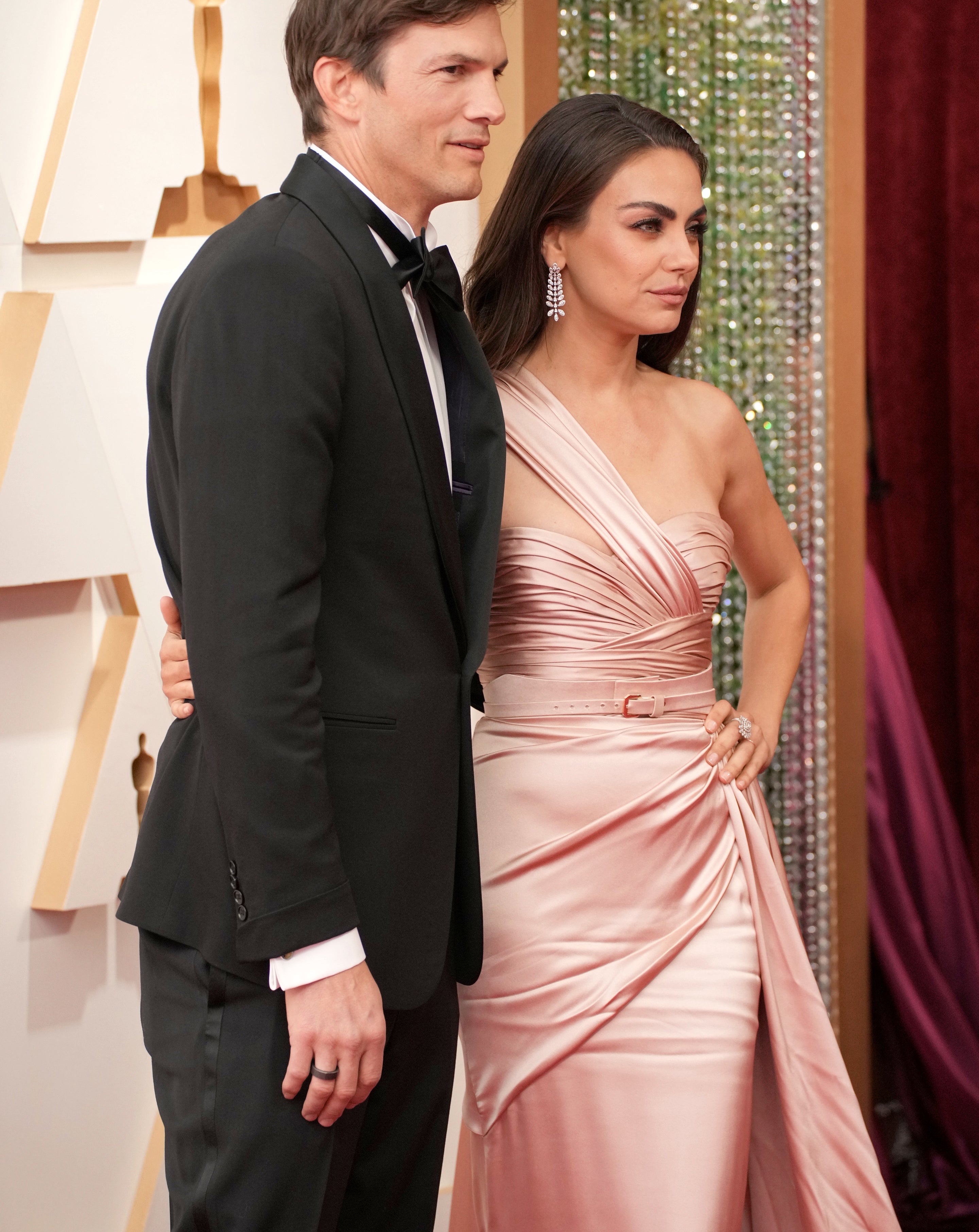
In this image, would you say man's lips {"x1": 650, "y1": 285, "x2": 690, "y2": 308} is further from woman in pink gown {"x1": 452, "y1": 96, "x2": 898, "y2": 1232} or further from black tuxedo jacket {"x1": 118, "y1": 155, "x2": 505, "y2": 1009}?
black tuxedo jacket {"x1": 118, "y1": 155, "x2": 505, "y2": 1009}

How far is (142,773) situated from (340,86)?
3.57 ft

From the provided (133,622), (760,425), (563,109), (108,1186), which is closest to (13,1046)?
(108,1186)

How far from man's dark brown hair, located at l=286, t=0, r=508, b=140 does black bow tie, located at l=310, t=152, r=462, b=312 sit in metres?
0.09

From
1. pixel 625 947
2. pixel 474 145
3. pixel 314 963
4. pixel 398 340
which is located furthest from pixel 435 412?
pixel 625 947

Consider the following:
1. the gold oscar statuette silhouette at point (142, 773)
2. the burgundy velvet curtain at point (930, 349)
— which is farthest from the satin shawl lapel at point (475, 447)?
the burgundy velvet curtain at point (930, 349)

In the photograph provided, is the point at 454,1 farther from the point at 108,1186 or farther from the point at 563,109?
the point at 108,1186

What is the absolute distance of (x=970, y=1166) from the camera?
110 inches

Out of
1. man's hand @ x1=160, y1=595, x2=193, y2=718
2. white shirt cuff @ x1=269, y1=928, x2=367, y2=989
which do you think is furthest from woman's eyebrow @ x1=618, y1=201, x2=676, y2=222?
white shirt cuff @ x1=269, y1=928, x2=367, y2=989

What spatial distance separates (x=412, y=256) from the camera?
1298 mm

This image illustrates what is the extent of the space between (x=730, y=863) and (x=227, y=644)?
805mm

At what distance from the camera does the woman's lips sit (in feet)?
5.62

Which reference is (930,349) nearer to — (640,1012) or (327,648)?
(640,1012)

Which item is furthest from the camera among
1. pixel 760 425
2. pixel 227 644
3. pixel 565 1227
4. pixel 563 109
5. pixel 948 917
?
pixel 948 917

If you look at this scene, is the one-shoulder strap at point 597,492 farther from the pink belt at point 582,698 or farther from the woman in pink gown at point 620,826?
the pink belt at point 582,698
